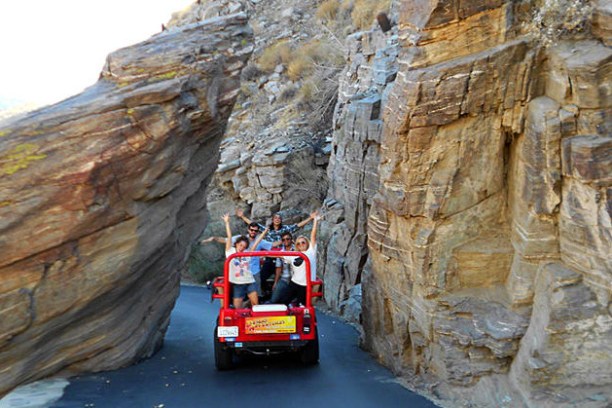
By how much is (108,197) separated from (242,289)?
2.76 meters

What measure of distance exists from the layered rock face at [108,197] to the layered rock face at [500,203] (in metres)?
3.59

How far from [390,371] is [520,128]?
4.97m

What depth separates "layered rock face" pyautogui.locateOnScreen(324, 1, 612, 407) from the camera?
25.8 ft

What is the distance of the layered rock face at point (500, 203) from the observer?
7879mm

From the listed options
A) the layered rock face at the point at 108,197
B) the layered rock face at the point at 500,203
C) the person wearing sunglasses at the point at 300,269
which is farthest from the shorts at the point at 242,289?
the layered rock face at the point at 500,203

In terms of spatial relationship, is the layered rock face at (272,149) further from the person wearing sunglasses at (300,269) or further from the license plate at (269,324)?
the license plate at (269,324)

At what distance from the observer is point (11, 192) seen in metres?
9.38

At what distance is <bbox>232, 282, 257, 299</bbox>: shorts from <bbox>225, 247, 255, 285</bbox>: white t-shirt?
0.10 meters

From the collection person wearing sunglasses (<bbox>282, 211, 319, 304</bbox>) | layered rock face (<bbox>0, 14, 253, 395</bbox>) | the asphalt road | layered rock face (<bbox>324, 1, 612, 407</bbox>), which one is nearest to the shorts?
person wearing sunglasses (<bbox>282, 211, 319, 304</bbox>)

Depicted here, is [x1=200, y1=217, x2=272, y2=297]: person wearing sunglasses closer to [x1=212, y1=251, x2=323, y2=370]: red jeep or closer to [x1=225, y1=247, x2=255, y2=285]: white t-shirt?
[x1=225, y1=247, x2=255, y2=285]: white t-shirt

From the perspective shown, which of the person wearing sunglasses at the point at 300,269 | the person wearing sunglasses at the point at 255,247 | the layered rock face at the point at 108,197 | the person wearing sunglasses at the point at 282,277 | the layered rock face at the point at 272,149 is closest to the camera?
the layered rock face at the point at 108,197

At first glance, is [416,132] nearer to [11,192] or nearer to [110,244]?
[110,244]

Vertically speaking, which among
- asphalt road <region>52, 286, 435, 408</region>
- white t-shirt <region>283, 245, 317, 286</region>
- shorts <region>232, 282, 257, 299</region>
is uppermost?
white t-shirt <region>283, 245, 317, 286</region>

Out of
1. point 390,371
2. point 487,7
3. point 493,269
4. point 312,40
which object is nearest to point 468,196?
point 493,269
